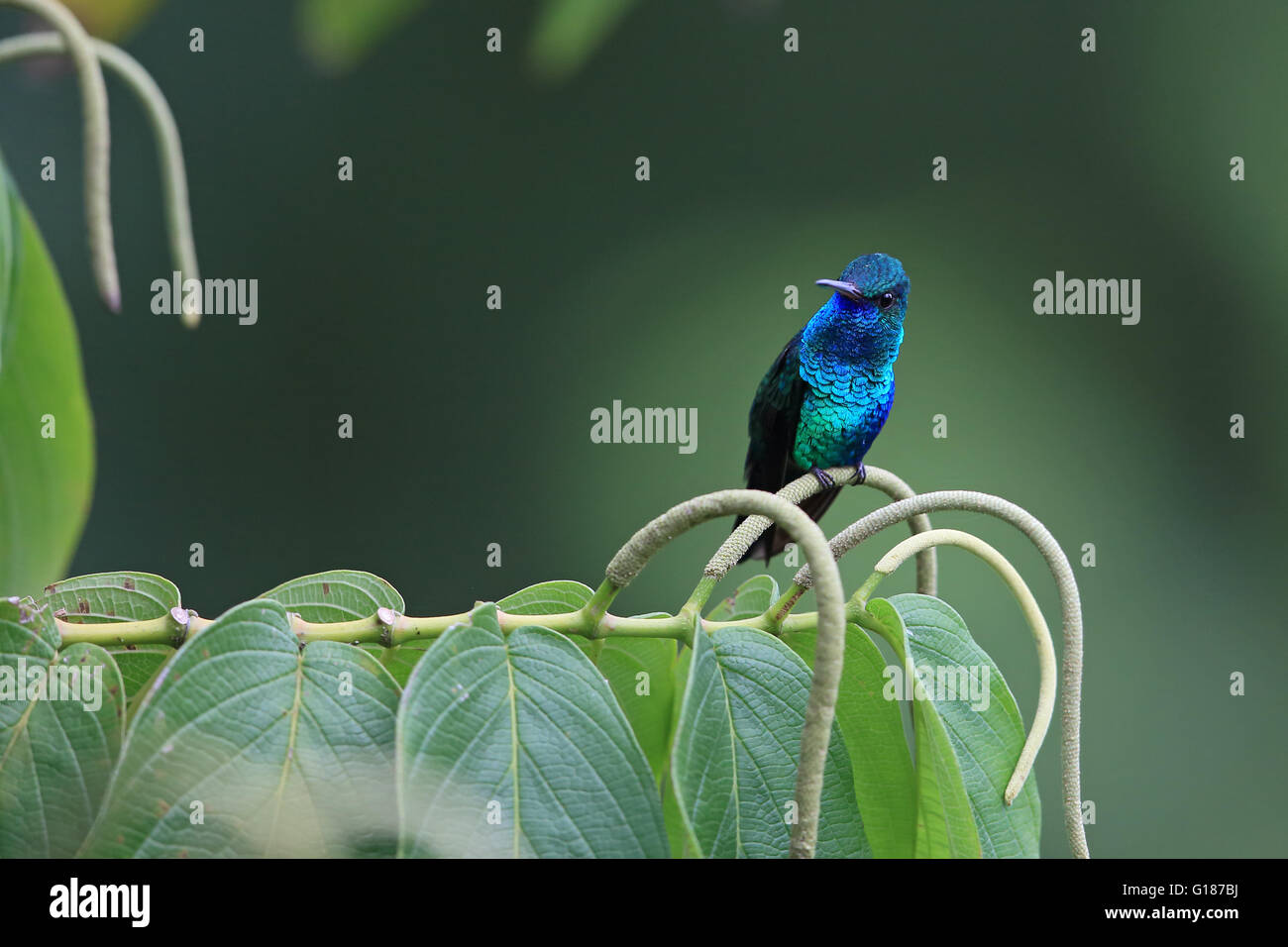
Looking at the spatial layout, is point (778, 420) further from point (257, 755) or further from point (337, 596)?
point (257, 755)

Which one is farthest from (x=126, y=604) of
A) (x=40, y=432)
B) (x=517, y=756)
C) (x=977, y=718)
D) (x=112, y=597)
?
(x=977, y=718)

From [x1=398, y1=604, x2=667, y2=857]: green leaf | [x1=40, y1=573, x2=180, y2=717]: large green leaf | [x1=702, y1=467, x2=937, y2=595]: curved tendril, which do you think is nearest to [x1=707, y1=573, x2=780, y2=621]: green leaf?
[x1=702, y1=467, x2=937, y2=595]: curved tendril

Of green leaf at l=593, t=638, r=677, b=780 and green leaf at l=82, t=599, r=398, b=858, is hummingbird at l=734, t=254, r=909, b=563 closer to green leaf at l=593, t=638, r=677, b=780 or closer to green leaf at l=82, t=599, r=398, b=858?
green leaf at l=593, t=638, r=677, b=780

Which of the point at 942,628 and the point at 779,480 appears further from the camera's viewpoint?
the point at 779,480

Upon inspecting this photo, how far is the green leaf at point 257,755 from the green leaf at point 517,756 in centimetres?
3

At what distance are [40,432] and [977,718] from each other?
48 cm

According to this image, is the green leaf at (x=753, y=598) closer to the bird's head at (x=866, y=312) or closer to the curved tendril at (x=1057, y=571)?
the curved tendril at (x=1057, y=571)

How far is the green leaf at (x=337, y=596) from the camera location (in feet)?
1.88

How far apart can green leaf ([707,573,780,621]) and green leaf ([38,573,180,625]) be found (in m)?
0.32

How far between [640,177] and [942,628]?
80.6 inches

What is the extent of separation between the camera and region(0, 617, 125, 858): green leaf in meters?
0.48
